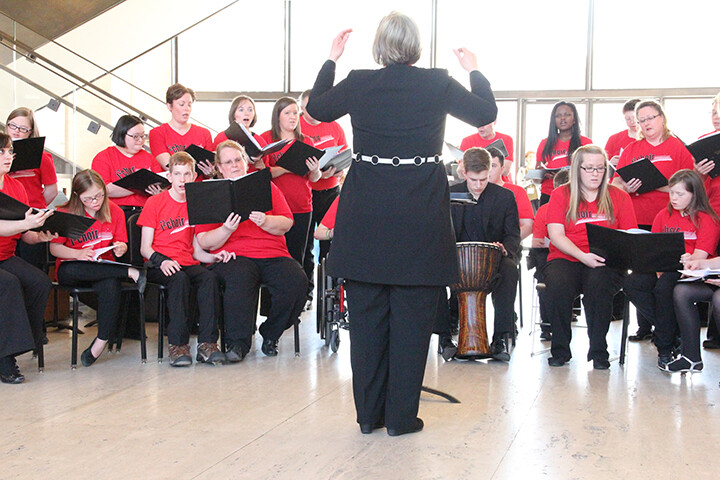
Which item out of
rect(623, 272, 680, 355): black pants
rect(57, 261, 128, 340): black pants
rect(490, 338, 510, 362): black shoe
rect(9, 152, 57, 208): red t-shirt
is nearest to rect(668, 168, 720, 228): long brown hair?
rect(623, 272, 680, 355): black pants

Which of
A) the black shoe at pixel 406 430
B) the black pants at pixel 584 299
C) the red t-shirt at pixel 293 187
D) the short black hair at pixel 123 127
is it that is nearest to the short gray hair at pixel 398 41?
the black shoe at pixel 406 430

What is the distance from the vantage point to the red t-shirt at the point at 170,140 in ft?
16.4

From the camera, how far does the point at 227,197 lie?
4039mm

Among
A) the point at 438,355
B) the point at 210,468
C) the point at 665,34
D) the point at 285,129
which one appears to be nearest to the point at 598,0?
the point at 665,34

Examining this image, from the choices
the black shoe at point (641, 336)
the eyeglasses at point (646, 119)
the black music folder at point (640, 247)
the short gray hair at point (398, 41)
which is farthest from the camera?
the black shoe at point (641, 336)

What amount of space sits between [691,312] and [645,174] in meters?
1.03

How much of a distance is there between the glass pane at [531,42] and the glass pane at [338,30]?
900 mm

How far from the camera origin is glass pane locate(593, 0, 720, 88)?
37.2ft

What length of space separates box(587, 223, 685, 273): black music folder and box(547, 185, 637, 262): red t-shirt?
27 cm

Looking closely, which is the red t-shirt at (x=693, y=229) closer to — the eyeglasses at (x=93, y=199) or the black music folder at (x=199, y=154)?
the black music folder at (x=199, y=154)

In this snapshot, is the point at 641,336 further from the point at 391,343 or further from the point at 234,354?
the point at 391,343

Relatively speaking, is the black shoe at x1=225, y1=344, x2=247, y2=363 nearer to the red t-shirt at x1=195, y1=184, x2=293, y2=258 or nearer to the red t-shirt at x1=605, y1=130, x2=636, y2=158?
the red t-shirt at x1=195, y1=184, x2=293, y2=258

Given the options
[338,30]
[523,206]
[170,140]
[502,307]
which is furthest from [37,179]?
[338,30]

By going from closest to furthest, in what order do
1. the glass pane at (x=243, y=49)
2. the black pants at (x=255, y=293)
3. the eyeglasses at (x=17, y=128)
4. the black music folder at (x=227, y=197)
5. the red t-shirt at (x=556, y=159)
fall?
the black music folder at (x=227, y=197) → the black pants at (x=255, y=293) → the eyeglasses at (x=17, y=128) → the red t-shirt at (x=556, y=159) → the glass pane at (x=243, y=49)
